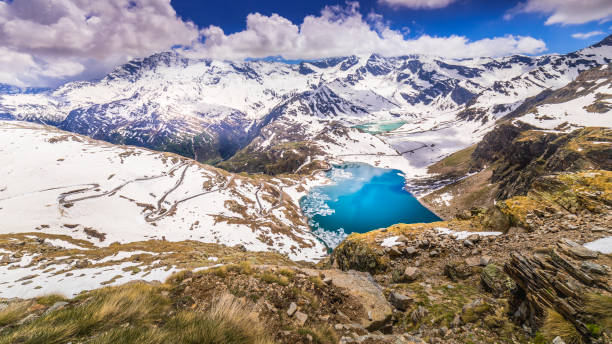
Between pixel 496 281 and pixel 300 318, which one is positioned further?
pixel 496 281

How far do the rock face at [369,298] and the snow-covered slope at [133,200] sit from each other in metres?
43.0

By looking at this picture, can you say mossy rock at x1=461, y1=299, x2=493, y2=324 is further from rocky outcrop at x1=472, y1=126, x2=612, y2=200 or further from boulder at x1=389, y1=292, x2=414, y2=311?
rocky outcrop at x1=472, y1=126, x2=612, y2=200

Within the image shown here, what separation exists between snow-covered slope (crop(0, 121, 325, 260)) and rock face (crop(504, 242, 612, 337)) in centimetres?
4800

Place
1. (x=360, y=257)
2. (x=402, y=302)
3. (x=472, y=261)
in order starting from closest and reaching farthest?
(x=402, y=302) < (x=472, y=261) < (x=360, y=257)

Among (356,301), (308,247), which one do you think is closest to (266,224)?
(308,247)

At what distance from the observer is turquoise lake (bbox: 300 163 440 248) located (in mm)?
82744

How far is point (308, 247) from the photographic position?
61.5 m

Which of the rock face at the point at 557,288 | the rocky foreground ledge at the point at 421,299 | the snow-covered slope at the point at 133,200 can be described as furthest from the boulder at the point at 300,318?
the snow-covered slope at the point at 133,200

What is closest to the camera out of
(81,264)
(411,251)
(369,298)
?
(369,298)

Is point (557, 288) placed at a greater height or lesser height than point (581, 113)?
lesser

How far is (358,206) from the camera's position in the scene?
4102 inches

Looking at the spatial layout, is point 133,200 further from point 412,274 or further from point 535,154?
point 535,154

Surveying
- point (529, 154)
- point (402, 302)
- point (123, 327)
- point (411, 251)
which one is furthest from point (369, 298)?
point (529, 154)

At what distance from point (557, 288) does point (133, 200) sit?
7972 centimetres
